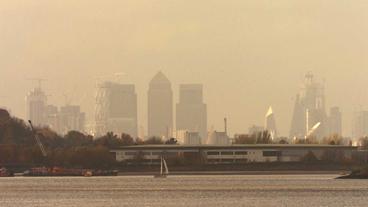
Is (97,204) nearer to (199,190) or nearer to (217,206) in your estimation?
(217,206)

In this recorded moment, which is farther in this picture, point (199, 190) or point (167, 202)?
point (199, 190)

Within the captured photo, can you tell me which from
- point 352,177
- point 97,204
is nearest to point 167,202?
point 97,204

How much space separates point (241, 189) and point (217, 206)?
3552 cm

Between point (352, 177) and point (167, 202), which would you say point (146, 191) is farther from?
point (352, 177)

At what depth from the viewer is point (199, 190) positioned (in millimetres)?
145000

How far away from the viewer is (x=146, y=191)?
14450 centimetres

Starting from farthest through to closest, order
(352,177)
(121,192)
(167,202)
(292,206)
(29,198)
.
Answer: (352,177) < (121,192) < (29,198) < (167,202) < (292,206)

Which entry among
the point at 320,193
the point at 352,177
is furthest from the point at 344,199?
the point at 352,177

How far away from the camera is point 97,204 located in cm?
11656

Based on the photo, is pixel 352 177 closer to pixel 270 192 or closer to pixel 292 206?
pixel 270 192

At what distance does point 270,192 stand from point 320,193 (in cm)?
608

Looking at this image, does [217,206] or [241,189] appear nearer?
[217,206]

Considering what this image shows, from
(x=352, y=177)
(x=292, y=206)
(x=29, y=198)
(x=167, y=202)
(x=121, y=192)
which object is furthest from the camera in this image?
(x=352, y=177)

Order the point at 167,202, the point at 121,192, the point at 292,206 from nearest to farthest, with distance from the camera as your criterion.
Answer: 1. the point at 292,206
2. the point at 167,202
3. the point at 121,192
